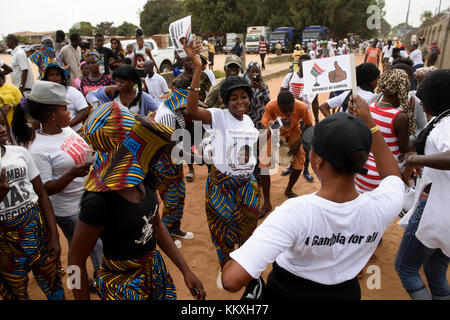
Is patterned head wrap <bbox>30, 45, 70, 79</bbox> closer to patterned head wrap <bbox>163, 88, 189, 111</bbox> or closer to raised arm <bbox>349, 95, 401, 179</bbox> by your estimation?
patterned head wrap <bbox>163, 88, 189, 111</bbox>

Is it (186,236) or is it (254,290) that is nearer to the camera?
(254,290)

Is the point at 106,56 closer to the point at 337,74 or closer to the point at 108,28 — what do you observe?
the point at 337,74

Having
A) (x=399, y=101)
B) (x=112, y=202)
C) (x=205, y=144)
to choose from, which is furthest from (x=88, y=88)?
(x=399, y=101)

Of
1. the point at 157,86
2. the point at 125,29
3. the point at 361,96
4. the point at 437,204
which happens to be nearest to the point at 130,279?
the point at 437,204

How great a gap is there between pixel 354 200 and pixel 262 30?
3883 cm

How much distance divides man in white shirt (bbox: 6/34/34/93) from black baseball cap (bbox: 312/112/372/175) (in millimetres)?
6601

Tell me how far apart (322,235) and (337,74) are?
1.26 metres

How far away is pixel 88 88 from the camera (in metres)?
5.00

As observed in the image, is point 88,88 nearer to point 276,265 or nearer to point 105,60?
point 105,60

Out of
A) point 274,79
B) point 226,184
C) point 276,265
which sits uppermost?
point 276,265

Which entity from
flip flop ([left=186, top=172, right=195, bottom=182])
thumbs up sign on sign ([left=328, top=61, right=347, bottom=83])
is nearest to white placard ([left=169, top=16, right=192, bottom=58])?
thumbs up sign on sign ([left=328, top=61, right=347, bottom=83])

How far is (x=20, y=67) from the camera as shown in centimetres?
600

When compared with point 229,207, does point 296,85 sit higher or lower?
higher

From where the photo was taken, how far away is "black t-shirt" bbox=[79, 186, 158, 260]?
154 centimetres
